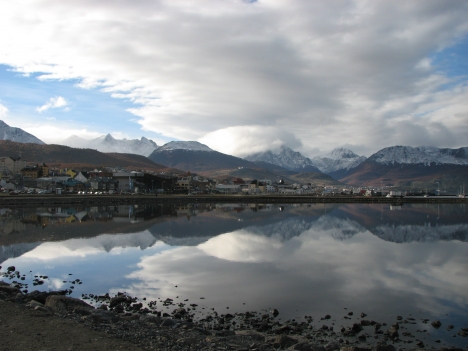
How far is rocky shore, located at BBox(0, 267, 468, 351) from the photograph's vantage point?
8180mm

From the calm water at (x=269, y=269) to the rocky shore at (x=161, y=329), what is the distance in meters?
0.73

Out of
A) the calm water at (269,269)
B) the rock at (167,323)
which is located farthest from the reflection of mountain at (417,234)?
the rock at (167,323)

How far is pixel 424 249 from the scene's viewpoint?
2636 centimetres

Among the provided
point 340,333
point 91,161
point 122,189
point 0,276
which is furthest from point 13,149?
point 340,333

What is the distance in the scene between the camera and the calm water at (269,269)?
1352 centimetres

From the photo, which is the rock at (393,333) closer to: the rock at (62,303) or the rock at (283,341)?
the rock at (283,341)

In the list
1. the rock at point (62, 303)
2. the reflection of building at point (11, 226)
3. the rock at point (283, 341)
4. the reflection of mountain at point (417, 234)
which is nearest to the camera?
the rock at point (283, 341)

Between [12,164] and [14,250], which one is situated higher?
[12,164]

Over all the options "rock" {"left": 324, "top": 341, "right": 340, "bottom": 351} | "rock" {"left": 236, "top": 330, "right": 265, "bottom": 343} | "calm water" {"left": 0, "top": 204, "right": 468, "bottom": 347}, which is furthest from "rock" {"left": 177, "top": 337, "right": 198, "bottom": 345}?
"calm water" {"left": 0, "top": 204, "right": 468, "bottom": 347}

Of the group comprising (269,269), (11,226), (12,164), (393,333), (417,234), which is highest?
(12,164)

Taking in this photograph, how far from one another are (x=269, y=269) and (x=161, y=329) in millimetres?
9872

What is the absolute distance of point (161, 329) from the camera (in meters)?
9.98

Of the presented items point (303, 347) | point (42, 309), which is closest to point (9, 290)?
point (42, 309)

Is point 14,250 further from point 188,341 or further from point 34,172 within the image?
point 34,172
